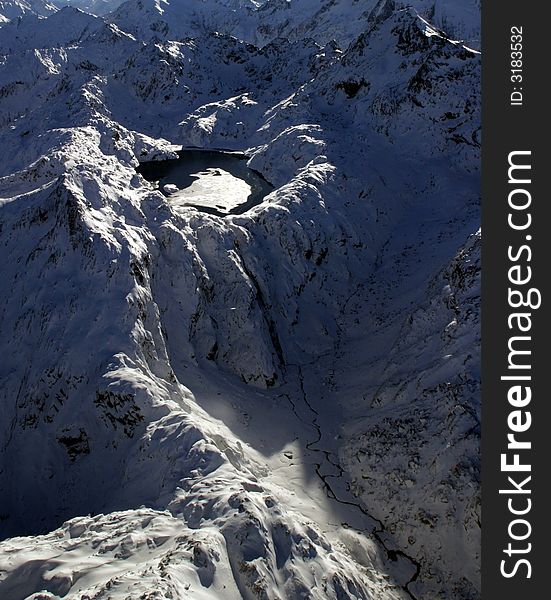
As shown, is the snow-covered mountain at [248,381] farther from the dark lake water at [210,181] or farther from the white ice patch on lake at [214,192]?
the white ice patch on lake at [214,192]

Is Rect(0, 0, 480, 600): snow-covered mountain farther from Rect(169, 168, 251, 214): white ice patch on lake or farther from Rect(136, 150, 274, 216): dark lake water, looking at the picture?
Rect(169, 168, 251, 214): white ice patch on lake

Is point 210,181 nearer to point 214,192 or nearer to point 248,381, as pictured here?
point 214,192

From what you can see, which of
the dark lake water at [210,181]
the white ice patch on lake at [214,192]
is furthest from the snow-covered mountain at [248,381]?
the white ice patch on lake at [214,192]

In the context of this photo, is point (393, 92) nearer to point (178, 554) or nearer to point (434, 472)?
point (434, 472)

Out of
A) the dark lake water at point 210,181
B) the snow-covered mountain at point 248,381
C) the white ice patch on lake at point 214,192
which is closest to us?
the snow-covered mountain at point 248,381

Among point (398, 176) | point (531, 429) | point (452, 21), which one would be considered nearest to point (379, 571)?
point (531, 429)

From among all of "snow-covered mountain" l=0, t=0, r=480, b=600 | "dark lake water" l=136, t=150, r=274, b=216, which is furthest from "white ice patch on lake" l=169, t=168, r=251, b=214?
"snow-covered mountain" l=0, t=0, r=480, b=600
